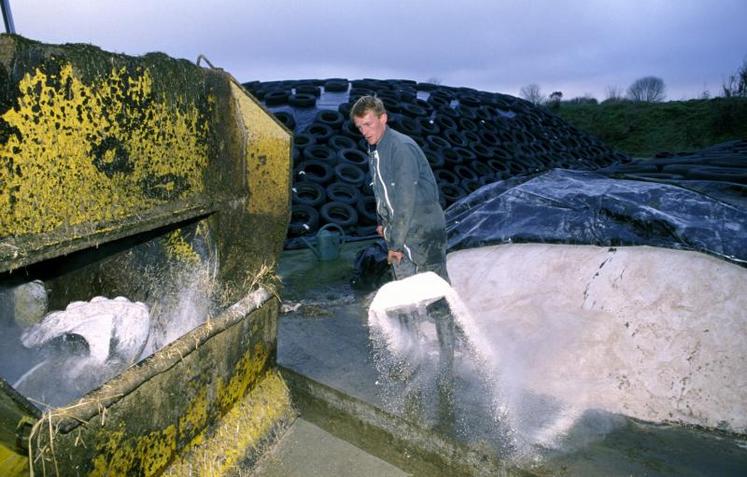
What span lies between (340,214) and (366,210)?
1.47 ft

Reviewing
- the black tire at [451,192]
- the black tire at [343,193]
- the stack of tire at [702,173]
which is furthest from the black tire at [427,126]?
the stack of tire at [702,173]

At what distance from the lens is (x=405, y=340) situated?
11.2 ft

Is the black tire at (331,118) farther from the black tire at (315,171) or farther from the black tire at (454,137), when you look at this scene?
the black tire at (454,137)

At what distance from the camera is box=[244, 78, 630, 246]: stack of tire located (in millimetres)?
7824

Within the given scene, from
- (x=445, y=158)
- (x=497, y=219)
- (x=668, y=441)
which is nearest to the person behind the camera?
(x=668, y=441)

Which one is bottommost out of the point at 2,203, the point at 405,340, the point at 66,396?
the point at 405,340

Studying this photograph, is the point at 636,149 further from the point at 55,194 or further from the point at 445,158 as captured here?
the point at 55,194

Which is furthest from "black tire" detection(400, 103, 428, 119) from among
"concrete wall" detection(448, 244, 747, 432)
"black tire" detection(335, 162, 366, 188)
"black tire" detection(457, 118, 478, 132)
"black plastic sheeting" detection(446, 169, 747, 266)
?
"concrete wall" detection(448, 244, 747, 432)

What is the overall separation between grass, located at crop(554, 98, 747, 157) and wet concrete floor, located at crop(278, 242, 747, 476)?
20.5 meters

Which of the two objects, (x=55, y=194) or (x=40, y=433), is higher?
(x=55, y=194)

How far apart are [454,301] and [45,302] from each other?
244cm

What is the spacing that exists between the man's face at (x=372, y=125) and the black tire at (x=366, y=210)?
184 inches

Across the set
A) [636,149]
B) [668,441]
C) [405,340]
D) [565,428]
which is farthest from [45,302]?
[636,149]

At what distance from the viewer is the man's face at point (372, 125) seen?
2861 mm
